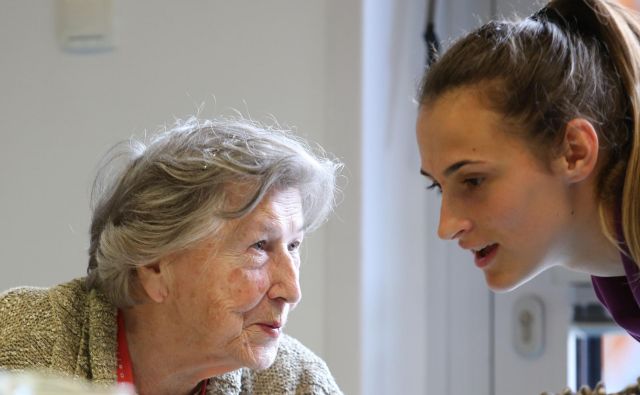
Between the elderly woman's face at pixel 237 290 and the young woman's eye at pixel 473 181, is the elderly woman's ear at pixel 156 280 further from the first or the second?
the young woman's eye at pixel 473 181

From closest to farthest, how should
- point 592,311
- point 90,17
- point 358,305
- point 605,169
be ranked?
point 605,169 → point 358,305 → point 90,17 → point 592,311

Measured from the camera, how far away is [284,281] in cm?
154

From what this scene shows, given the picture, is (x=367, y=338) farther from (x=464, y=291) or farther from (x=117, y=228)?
(x=117, y=228)

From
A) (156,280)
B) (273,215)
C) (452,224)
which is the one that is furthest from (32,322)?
(452,224)

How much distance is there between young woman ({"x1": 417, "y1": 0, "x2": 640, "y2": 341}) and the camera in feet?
4.10

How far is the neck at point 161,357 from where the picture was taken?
1557 mm

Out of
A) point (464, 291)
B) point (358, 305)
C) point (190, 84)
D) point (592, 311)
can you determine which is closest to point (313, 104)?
point (190, 84)

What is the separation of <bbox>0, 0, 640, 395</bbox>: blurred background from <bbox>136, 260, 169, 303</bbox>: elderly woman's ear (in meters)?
0.63

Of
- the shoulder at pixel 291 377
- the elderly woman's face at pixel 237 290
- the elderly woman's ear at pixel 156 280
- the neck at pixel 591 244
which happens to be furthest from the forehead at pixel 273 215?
the neck at pixel 591 244

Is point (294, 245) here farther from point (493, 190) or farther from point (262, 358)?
point (493, 190)

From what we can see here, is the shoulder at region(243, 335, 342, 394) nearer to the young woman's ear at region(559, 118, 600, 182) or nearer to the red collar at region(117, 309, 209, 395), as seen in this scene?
the red collar at region(117, 309, 209, 395)

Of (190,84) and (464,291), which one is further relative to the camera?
(464,291)

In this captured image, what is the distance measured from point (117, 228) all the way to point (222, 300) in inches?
8.3

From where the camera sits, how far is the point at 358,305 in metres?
2.15
